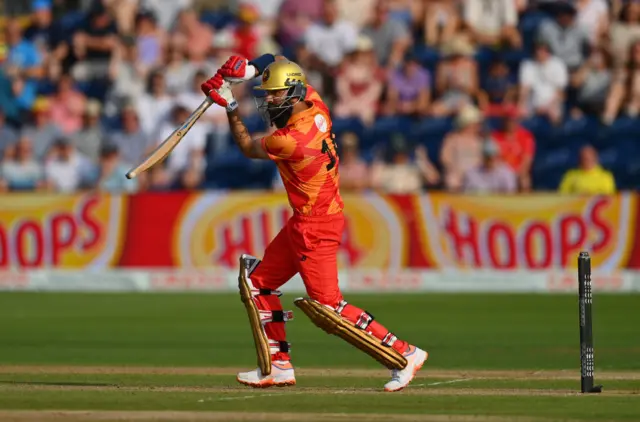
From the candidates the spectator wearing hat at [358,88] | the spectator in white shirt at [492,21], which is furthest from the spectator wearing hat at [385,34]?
the spectator in white shirt at [492,21]

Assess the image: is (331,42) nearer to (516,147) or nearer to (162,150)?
(516,147)

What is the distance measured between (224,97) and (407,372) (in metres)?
2.15

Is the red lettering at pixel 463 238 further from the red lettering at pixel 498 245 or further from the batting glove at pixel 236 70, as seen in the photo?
the batting glove at pixel 236 70

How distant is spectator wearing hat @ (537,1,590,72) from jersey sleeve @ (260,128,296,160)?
38.3ft

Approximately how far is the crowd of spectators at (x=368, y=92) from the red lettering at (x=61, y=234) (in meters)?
0.87

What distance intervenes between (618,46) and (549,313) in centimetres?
588

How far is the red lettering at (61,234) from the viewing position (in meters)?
18.0

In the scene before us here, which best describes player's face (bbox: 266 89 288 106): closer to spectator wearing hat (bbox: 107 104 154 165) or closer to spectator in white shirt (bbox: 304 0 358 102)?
spectator wearing hat (bbox: 107 104 154 165)

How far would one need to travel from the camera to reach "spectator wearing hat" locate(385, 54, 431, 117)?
1950 centimetres

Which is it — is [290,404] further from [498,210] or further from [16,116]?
[16,116]

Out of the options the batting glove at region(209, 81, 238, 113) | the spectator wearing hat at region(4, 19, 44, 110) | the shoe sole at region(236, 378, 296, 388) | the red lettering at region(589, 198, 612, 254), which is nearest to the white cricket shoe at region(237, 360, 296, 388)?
the shoe sole at region(236, 378, 296, 388)

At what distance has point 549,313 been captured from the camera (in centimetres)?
1513

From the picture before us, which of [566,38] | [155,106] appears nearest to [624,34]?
[566,38]

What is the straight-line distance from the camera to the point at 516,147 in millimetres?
18391
